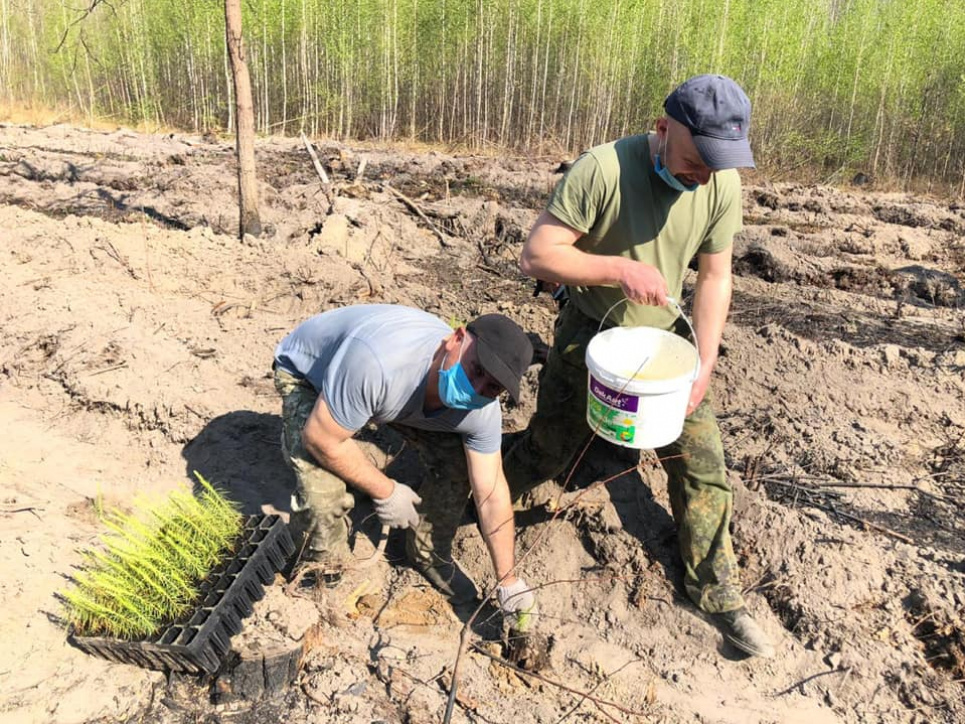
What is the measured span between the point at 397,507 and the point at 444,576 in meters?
0.50

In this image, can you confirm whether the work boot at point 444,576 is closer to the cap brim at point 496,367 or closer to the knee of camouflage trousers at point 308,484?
the knee of camouflage trousers at point 308,484

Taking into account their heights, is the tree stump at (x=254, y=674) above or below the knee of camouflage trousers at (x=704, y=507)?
below

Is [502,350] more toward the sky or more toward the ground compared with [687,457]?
more toward the sky

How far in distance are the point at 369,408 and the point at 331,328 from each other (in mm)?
414

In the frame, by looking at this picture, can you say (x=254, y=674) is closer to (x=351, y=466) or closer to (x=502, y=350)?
(x=351, y=466)

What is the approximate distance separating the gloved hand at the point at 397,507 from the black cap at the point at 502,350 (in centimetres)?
83

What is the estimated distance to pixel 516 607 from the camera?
2721 mm

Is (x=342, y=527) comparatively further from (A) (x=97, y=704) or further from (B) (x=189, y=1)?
(B) (x=189, y=1)

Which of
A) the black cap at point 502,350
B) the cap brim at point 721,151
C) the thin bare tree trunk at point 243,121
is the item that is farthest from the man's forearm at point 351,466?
the thin bare tree trunk at point 243,121

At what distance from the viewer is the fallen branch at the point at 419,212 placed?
6.49 meters

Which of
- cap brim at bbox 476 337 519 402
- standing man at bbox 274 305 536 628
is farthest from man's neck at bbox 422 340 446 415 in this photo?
cap brim at bbox 476 337 519 402

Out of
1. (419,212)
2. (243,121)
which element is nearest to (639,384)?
(243,121)

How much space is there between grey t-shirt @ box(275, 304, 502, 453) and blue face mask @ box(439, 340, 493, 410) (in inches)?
5.2

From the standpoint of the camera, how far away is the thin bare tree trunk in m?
5.15
